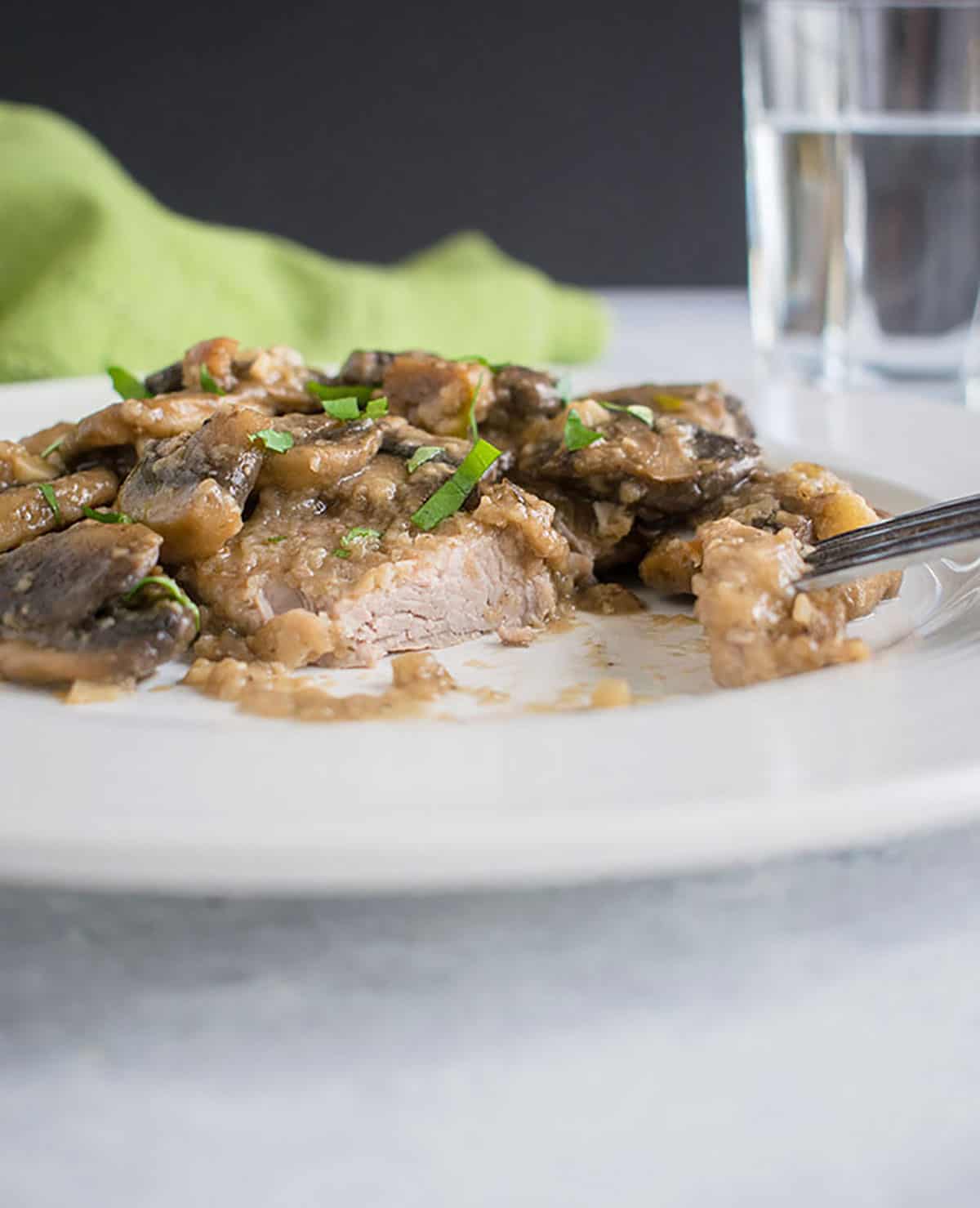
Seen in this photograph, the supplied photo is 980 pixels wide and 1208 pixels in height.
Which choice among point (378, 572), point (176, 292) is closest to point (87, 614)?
point (378, 572)

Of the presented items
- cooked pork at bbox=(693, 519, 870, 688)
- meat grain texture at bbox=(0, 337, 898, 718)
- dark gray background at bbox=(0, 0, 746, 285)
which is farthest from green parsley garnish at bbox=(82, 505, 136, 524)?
dark gray background at bbox=(0, 0, 746, 285)

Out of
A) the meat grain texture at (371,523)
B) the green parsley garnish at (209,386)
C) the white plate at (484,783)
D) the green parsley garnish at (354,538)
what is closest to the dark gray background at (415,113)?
the meat grain texture at (371,523)

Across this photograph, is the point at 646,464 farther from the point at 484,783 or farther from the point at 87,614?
the point at 484,783

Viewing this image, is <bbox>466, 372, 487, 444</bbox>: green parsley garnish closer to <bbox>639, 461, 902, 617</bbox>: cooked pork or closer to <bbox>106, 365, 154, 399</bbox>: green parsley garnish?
<bbox>639, 461, 902, 617</bbox>: cooked pork

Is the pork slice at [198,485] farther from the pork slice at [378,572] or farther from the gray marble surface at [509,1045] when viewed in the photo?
the gray marble surface at [509,1045]

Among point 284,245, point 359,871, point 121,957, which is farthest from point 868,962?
point 284,245

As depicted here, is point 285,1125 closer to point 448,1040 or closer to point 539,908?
point 448,1040
